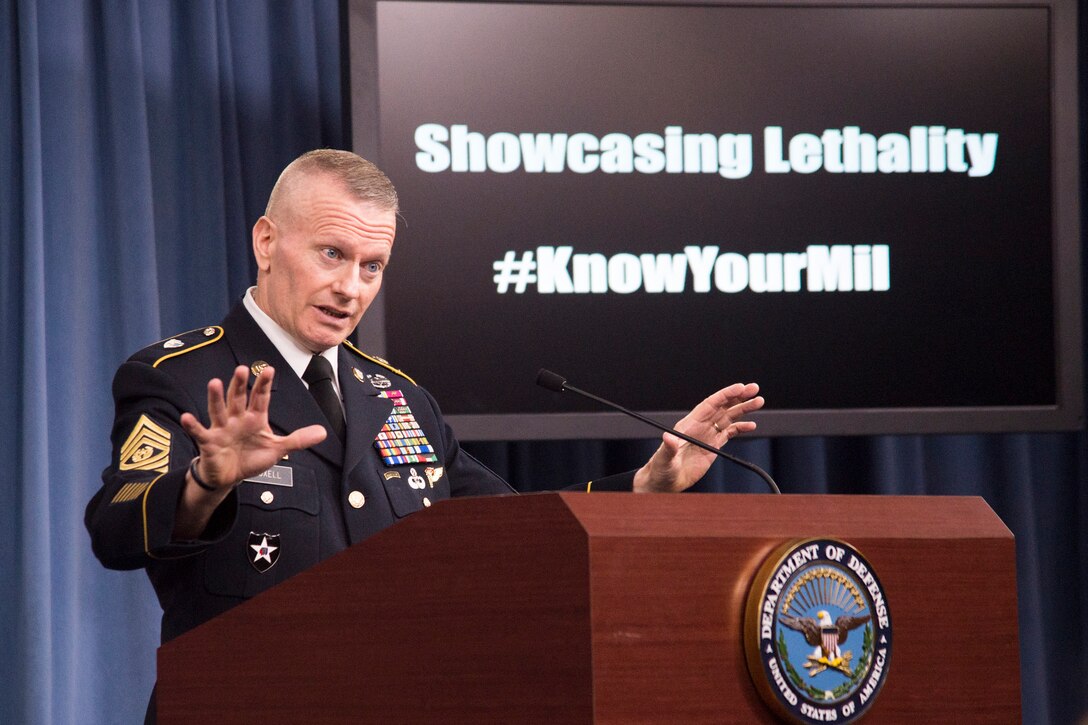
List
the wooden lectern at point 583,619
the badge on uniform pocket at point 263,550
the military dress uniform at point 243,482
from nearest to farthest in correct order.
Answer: the wooden lectern at point 583,619 < the military dress uniform at point 243,482 < the badge on uniform pocket at point 263,550

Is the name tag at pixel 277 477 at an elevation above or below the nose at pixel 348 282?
below

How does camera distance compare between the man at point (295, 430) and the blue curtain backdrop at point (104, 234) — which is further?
the blue curtain backdrop at point (104, 234)

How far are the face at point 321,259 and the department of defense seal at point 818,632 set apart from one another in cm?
94

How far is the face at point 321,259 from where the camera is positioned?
1990mm

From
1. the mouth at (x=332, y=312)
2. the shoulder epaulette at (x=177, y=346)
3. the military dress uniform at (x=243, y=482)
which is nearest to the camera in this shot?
the military dress uniform at (x=243, y=482)

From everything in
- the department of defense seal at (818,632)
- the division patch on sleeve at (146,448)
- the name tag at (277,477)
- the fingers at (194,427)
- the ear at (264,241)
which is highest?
the ear at (264,241)

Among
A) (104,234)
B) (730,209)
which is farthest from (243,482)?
(730,209)

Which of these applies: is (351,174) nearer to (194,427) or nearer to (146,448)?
(146,448)

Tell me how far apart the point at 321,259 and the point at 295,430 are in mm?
332

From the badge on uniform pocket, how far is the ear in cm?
45

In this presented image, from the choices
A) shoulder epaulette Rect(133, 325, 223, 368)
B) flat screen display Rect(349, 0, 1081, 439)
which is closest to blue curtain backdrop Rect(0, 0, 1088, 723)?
flat screen display Rect(349, 0, 1081, 439)

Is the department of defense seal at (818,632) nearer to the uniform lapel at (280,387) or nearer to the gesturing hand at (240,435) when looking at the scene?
the gesturing hand at (240,435)

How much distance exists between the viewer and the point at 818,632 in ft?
4.02

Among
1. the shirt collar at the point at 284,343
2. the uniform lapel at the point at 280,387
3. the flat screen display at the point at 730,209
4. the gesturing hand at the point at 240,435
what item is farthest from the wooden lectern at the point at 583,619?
the flat screen display at the point at 730,209
